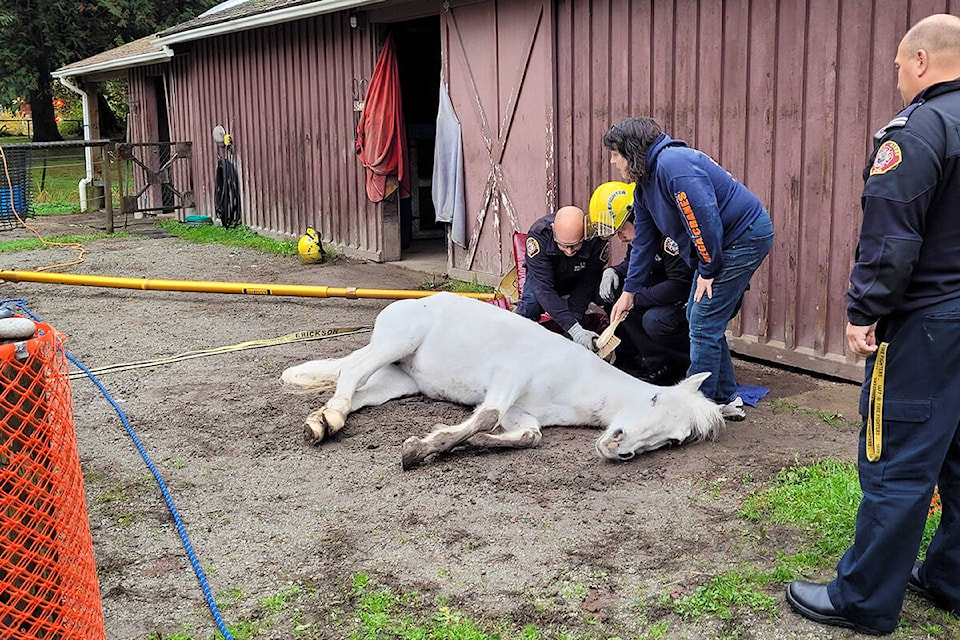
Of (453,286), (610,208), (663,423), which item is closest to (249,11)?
(453,286)

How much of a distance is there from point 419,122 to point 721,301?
930 centimetres

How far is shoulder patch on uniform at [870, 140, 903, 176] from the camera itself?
292 cm

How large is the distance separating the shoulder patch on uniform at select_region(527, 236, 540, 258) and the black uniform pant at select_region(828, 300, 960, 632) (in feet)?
10.7

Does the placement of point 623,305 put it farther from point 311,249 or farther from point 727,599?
point 311,249

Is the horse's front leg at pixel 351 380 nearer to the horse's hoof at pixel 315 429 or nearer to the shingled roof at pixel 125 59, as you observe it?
the horse's hoof at pixel 315 429

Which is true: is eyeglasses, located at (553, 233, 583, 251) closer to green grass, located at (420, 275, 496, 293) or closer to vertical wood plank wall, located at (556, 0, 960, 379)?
vertical wood plank wall, located at (556, 0, 960, 379)

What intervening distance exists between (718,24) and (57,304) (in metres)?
6.91

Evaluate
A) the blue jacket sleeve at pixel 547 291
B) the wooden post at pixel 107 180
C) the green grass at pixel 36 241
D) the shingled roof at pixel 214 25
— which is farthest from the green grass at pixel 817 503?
the wooden post at pixel 107 180

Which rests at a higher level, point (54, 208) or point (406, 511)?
point (54, 208)

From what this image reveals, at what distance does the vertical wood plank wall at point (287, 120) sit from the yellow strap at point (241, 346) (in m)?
4.44

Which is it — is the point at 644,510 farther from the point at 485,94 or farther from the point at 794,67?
the point at 485,94

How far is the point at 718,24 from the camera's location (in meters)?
7.07

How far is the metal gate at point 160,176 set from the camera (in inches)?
671

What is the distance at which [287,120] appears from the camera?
14188 millimetres
